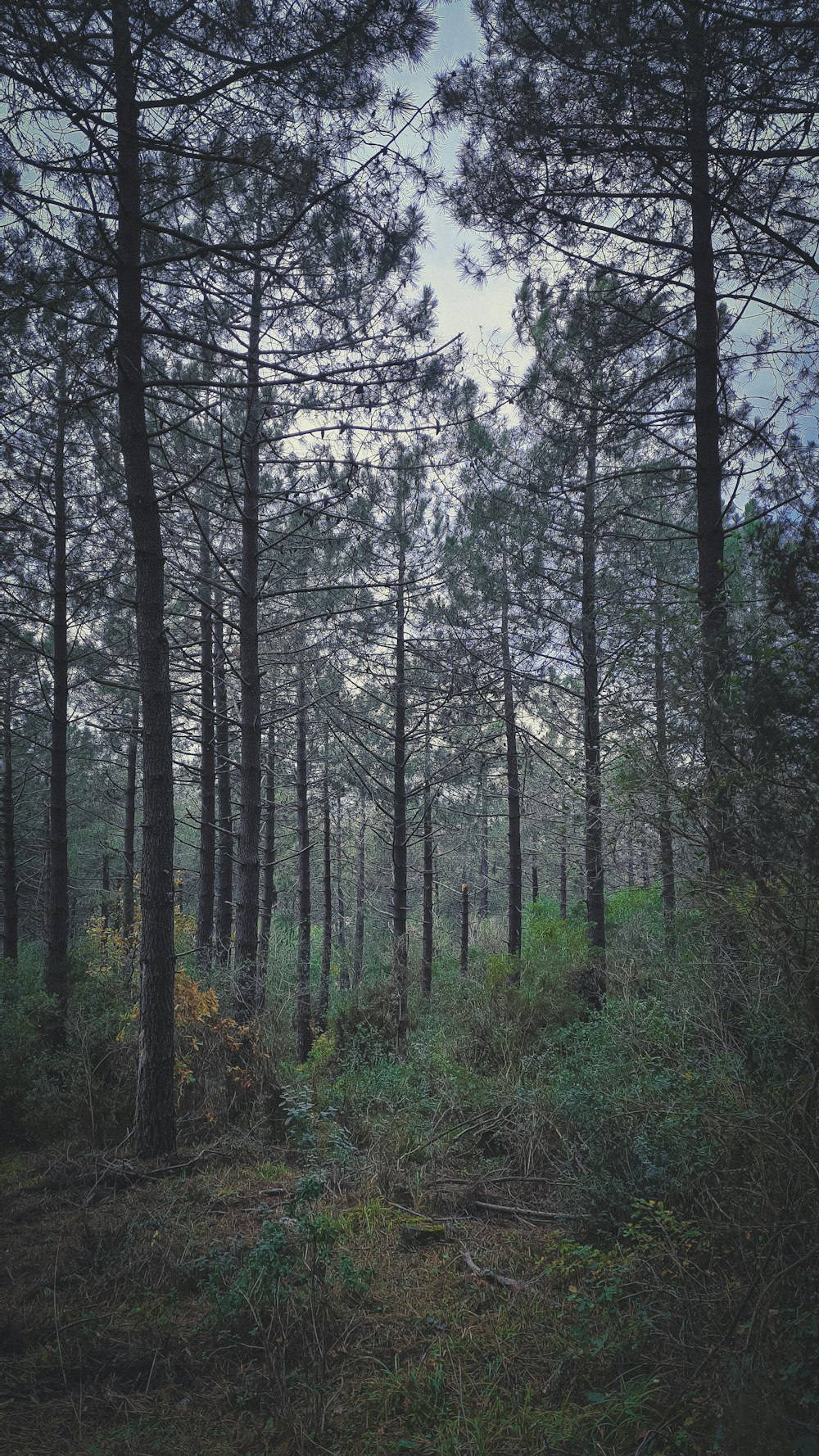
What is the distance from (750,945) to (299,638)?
9763 mm

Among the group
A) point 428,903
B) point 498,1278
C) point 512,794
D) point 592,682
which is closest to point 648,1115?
point 498,1278

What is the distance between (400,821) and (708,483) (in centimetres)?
635

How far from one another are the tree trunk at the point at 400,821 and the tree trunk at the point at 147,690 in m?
4.74

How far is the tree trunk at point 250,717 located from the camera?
7258 millimetres

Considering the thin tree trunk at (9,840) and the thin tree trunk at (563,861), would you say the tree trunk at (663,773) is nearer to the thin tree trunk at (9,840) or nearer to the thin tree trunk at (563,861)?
the thin tree trunk at (563,861)

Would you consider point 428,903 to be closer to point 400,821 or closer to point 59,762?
point 400,821

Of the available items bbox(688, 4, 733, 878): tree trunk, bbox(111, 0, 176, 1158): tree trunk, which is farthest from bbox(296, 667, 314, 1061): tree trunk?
bbox(688, 4, 733, 878): tree trunk

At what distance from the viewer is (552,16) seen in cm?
477

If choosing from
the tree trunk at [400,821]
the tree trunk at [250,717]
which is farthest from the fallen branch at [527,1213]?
the tree trunk at [400,821]

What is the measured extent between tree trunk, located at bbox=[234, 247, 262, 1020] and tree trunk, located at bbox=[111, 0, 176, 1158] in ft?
6.58

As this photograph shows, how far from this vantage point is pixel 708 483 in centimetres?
578

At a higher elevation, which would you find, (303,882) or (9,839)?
(9,839)

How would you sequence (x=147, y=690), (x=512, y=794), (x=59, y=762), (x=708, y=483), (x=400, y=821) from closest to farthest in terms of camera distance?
(x=147, y=690), (x=708, y=483), (x=59, y=762), (x=400, y=821), (x=512, y=794)

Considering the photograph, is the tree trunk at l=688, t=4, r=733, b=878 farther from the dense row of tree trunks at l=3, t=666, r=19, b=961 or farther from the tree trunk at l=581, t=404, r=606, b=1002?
the dense row of tree trunks at l=3, t=666, r=19, b=961
